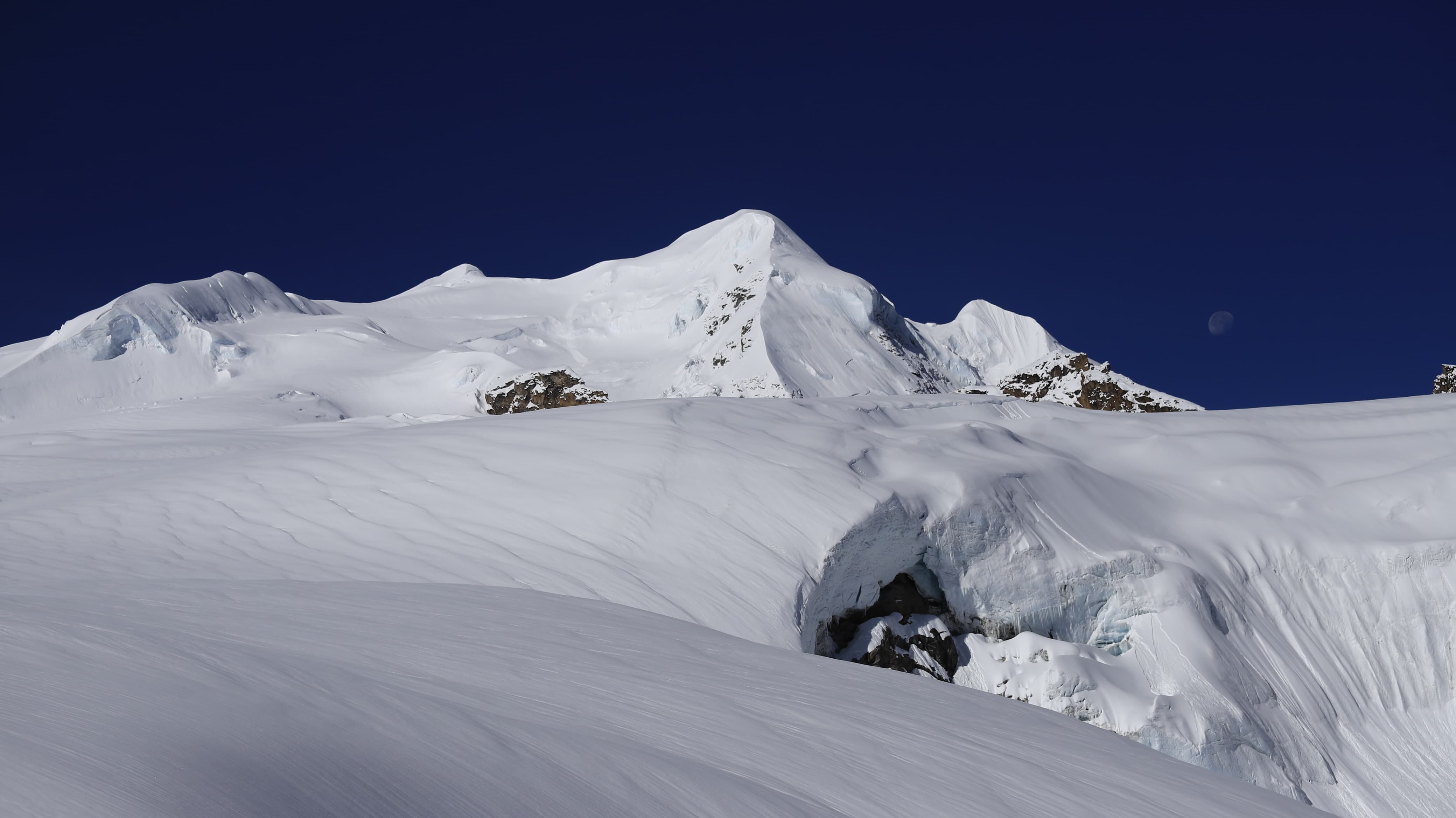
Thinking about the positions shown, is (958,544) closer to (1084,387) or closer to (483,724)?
(483,724)

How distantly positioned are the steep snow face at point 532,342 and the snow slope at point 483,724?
4539 centimetres

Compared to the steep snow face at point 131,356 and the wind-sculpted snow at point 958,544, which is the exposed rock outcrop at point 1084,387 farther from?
the steep snow face at point 131,356

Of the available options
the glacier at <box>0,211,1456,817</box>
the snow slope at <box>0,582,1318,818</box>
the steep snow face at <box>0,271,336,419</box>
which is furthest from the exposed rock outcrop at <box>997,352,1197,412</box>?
the steep snow face at <box>0,271,336,419</box>


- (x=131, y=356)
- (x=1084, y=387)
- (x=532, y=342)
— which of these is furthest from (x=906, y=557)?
(x=532, y=342)

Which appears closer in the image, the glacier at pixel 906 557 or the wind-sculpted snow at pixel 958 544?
the glacier at pixel 906 557

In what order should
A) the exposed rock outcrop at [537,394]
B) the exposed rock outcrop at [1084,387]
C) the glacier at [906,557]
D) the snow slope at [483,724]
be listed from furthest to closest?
the exposed rock outcrop at [537,394]
the exposed rock outcrop at [1084,387]
the glacier at [906,557]
the snow slope at [483,724]

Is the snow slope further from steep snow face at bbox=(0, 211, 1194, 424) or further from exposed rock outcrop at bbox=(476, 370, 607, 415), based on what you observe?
exposed rock outcrop at bbox=(476, 370, 607, 415)

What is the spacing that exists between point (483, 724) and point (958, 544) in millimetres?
10396

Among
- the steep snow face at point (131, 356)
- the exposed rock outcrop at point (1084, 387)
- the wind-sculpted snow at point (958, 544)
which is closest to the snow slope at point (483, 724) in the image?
the wind-sculpted snow at point (958, 544)

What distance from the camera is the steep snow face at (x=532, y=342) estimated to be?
57625 mm

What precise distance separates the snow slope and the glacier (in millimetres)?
69

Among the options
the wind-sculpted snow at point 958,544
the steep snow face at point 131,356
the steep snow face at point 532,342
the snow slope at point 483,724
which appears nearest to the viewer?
the snow slope at point 483,724

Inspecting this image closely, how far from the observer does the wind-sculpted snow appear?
36.6 feet

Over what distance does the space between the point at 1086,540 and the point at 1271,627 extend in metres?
3.02
